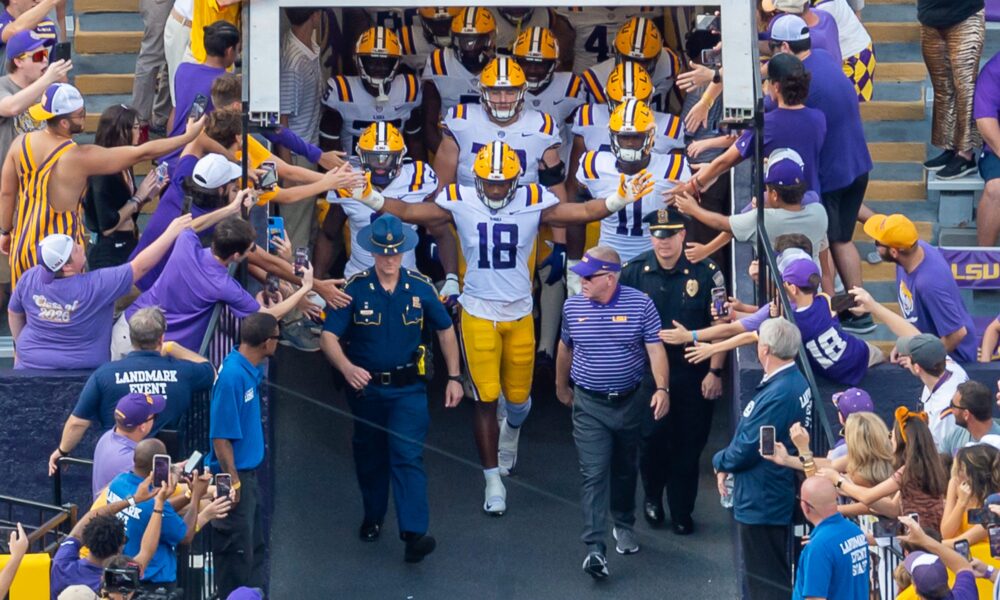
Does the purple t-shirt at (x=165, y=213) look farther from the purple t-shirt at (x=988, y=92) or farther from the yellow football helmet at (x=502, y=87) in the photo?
the purple t-shirt at (x=988, y=92)

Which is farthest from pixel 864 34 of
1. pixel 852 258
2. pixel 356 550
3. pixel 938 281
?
pixel 356 550

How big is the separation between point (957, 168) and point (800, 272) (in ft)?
11.2

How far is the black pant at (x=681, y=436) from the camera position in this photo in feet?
39.1

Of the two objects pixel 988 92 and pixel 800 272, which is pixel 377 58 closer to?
pixel 800 272

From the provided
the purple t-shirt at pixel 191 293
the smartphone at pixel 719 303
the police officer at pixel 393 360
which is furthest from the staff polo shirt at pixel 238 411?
the smartphone at pixel 719 303

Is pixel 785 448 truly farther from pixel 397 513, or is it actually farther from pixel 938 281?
pixel 397 513

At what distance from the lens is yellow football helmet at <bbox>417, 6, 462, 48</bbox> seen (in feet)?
45.1

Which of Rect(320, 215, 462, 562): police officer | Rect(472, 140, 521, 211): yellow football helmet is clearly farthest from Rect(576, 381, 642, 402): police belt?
Rect(472, 140, 521, 211): yellow football helmet

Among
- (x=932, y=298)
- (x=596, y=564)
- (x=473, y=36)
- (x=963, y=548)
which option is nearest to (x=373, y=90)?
(x=473, y=36)

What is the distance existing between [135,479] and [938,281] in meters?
4.44

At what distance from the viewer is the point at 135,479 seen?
9672 mm

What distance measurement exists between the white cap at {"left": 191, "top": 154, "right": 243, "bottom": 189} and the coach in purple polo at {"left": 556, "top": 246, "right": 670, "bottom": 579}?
2.00 metres

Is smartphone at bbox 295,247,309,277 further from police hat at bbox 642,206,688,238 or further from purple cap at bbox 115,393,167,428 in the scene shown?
police hat at bbox 642,206,688,238

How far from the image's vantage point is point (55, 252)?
36.2 ft
